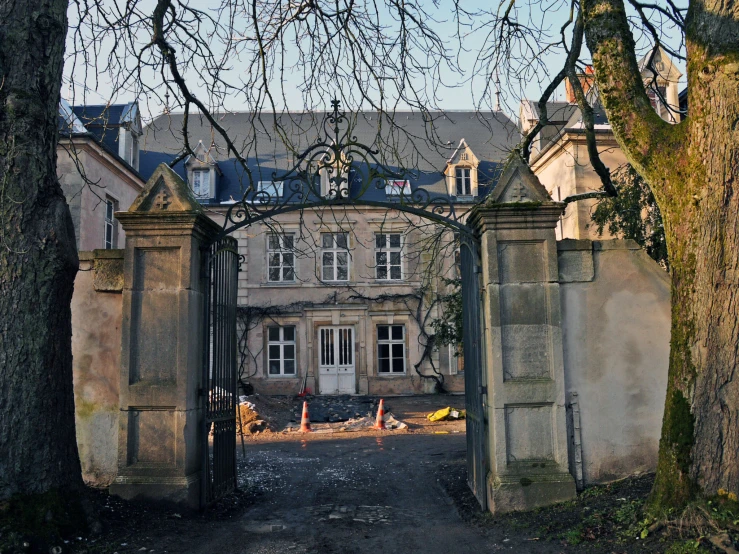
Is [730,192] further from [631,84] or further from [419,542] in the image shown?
[419,542]

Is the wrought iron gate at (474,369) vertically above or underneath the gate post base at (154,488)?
above

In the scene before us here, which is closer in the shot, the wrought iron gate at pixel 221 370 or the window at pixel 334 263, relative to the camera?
the wrought iron gate at pixel 221 370

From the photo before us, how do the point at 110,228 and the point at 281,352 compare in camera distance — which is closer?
the point at 110,228

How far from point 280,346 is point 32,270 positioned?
19.3 metres

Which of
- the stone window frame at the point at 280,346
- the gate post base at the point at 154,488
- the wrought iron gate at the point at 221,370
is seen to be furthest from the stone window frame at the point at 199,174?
the gate post base at the point at 154,488

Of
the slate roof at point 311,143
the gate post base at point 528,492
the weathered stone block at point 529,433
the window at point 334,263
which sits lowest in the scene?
the gate post base at point 528,492

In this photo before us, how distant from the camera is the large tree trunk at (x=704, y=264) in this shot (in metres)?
4.69

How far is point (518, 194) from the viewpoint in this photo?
21.5 feet

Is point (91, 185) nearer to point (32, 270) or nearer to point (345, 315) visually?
point (345, 315)

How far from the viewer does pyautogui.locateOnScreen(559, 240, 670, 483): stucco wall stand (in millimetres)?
6414

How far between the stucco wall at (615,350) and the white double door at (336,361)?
17628 mm

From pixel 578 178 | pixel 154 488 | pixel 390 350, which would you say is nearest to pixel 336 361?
pixel 390 350

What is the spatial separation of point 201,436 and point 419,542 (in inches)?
96.4

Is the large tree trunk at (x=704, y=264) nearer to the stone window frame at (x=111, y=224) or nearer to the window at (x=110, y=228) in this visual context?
the stone window frame at (x=111, y=224)
